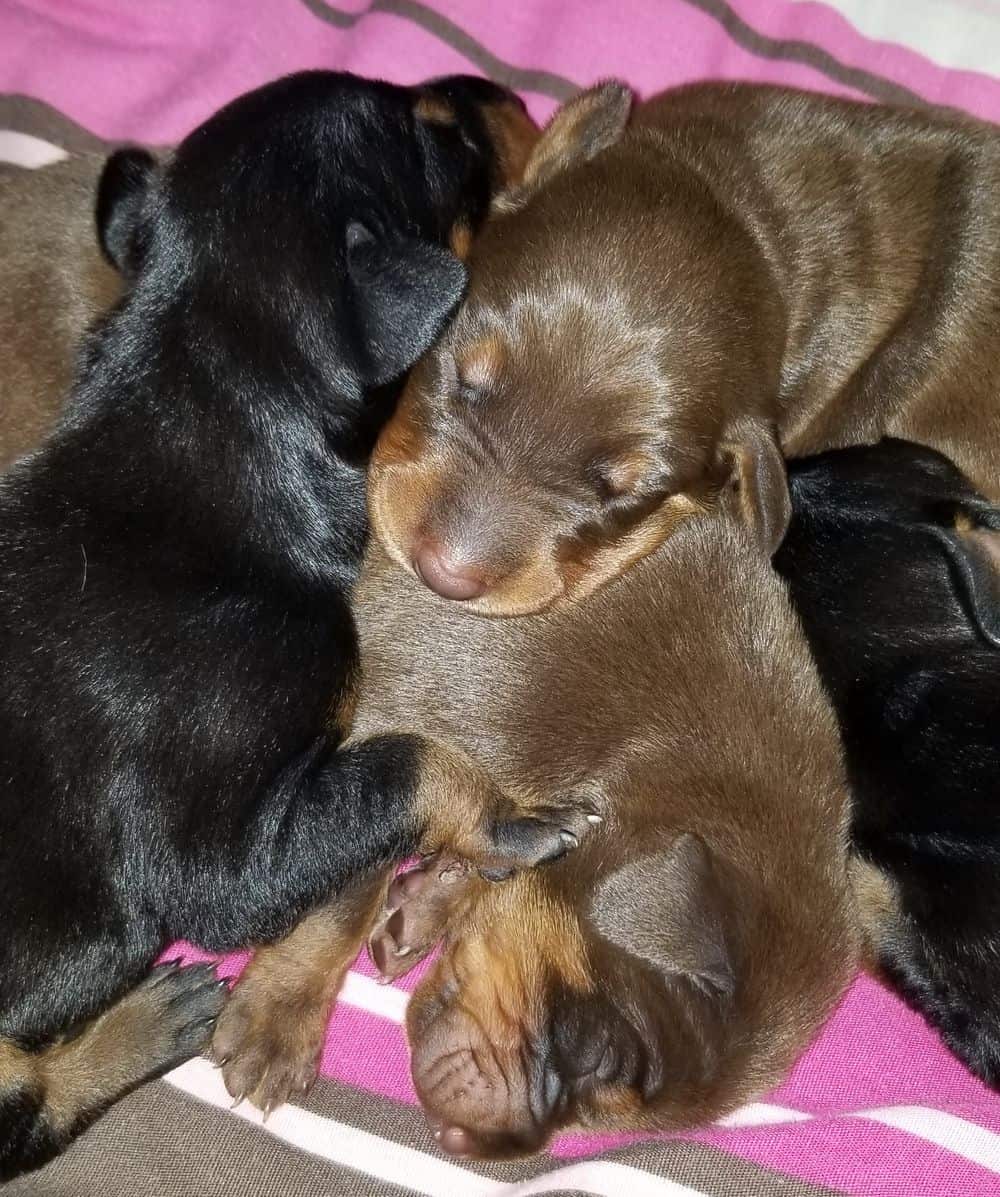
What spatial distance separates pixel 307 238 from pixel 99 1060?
6.20ft

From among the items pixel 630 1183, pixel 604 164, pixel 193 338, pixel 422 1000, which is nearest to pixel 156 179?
pixel 193 338

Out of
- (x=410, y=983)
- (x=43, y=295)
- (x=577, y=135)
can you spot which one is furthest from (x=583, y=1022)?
(x=43, y=295)

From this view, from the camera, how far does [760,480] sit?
3.01m

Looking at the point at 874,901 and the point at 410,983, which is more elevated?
the point at 874,901

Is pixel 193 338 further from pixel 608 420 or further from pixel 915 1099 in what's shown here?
pixel 915 1099

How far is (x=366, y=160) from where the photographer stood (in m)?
2.97

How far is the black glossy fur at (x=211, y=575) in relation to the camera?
2.81 m

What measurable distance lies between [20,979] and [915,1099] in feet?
6.70

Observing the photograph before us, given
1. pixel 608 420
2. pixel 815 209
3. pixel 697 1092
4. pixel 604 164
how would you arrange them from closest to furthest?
pixel 697 1092 → pixel 608 420 → pixel 604 164 → pixel 815 209

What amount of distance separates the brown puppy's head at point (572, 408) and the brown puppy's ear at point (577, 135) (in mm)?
171

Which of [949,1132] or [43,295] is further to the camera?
[43,295]

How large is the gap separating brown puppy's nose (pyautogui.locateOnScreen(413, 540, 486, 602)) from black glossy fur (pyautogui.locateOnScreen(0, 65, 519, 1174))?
282 mm

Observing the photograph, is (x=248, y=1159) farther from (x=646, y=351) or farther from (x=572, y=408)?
(x=646, y=351)

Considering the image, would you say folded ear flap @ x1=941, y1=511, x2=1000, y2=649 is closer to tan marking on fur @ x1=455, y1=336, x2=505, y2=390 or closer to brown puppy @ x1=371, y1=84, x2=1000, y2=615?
brown puppy @ x1=371, y1=84, x2=1000, y2=615
